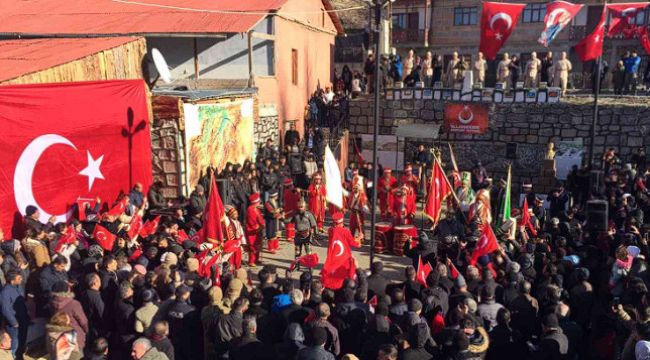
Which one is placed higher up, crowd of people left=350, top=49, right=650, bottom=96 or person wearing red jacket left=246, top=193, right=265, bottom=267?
crowd of people left=350, top=49, right=650, bottom=96

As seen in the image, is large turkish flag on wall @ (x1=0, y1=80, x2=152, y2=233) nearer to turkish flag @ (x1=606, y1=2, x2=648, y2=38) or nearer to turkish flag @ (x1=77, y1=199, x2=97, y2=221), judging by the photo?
turkish flag @ (x1=77, y1=199, x2=97, y2=221)

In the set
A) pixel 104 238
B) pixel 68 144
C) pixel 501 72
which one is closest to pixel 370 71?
pixel 501 72

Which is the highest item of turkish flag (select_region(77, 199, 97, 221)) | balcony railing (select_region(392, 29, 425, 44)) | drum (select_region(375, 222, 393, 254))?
balcony railing (select_region(392, 29, 425, 44))

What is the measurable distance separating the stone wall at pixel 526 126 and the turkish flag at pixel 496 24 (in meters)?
6.93

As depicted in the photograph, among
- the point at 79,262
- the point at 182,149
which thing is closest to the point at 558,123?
the point at 182,149

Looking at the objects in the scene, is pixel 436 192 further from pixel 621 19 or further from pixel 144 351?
pixel 621 19

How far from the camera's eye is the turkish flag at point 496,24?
45.1ft

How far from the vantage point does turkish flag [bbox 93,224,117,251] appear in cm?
920

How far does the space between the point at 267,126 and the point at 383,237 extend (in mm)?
8522

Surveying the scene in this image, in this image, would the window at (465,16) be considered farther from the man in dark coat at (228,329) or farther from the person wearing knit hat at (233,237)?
the man in dark coat at (228,329)

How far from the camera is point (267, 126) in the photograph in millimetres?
19766

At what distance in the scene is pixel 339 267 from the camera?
28.7 ft

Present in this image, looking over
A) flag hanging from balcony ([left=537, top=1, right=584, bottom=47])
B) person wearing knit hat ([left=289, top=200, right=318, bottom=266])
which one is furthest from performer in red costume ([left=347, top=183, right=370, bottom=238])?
flag hanging from balcony ([left=537, top=1, right=584, bottom=47])

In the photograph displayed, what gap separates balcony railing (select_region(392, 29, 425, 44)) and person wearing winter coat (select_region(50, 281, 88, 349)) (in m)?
32.4
